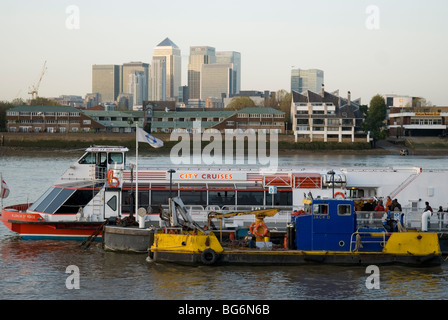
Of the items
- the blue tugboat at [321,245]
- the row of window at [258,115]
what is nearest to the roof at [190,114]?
the row of window at [258,115]

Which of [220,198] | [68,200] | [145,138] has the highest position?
[145,138]

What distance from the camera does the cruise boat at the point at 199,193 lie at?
28375 mm

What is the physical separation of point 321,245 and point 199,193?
6569 mm

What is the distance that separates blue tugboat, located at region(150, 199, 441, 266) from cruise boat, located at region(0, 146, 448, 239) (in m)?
2.93

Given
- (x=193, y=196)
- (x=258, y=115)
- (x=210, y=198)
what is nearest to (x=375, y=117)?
(x=258, y=115)

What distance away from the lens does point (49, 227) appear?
2841 cm

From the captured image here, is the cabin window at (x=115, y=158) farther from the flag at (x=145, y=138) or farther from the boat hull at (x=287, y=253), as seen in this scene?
the boat hull at (x=287, y=253)

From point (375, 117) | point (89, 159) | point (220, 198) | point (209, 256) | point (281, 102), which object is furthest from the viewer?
point (281, 102)

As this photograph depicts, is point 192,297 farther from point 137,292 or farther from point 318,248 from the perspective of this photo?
point 318,248

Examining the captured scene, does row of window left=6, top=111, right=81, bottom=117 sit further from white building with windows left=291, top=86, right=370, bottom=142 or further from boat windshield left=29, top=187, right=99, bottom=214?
boat windshield left=29, top=187, right=99, bottom=214

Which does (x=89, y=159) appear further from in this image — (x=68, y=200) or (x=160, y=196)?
(x=160, y=196)

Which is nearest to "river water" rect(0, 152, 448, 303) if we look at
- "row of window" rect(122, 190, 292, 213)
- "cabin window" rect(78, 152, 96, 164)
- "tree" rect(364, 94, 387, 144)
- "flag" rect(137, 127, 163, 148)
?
"row of window" rect(122, 190, 292, 213)

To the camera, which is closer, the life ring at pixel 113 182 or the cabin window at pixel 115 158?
the life ring at pixel 113 182

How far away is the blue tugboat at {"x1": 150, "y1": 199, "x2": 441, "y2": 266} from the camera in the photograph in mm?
24219
